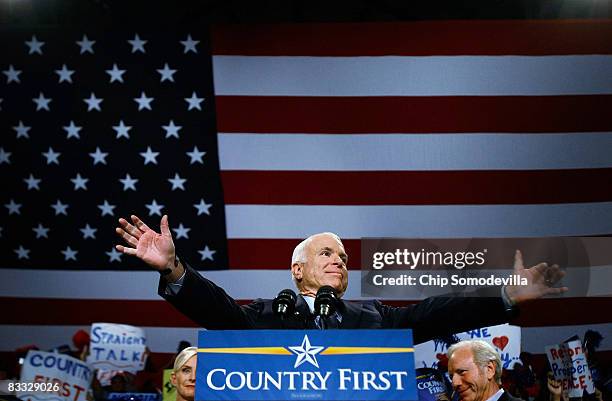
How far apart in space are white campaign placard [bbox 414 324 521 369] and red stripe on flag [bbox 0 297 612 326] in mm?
1463

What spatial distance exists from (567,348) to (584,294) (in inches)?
65.3

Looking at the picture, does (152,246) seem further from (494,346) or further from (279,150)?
(279,150)

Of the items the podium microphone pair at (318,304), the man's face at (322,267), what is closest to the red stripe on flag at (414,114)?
the man's face at (322,267)

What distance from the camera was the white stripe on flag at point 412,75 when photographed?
24.3 feet

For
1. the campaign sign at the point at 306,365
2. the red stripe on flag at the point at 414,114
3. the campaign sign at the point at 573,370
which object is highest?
the red stripe on flag at the point at 414,114

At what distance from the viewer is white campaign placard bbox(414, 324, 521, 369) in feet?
19.1

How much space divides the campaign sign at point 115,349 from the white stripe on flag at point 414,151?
1706 millimetres

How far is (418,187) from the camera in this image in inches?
289

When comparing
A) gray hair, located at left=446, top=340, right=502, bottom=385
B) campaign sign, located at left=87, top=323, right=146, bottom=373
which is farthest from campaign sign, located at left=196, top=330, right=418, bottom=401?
campaign sign, located at left=87, top=323, right=146, bottom=373

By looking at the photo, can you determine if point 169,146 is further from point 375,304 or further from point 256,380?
point 256,380

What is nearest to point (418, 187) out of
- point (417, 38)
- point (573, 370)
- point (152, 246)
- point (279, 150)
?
point (279, 150)

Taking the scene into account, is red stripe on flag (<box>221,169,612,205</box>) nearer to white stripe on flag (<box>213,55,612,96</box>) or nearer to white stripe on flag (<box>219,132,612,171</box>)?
white stripe on flag (<box>219,132,612,171</box>)

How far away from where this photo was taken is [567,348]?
5.64 m

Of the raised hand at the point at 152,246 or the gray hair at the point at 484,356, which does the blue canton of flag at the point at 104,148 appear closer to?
the gray hair at the point at 484,356
